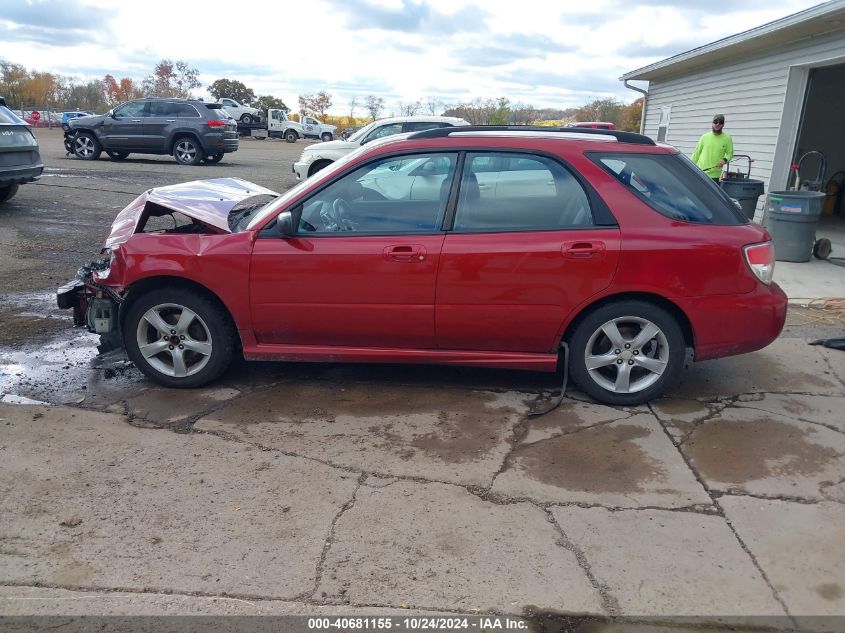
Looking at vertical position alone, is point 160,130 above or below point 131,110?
below

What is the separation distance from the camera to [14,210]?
10.8 meters

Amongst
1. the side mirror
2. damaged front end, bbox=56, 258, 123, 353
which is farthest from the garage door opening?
damaged front end, bbox=56, 258, 123, 353

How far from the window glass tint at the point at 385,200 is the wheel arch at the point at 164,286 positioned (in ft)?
2.50

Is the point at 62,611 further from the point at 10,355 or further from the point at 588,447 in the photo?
the point at 10,355

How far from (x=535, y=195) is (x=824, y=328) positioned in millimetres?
3649

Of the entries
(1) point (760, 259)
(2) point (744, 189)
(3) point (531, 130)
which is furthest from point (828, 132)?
(3) point (531, 130)

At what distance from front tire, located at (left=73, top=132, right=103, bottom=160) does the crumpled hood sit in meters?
16.3

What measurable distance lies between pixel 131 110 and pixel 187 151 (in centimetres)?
180

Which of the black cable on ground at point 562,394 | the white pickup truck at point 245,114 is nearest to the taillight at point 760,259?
the black cable on ground at point 562,394

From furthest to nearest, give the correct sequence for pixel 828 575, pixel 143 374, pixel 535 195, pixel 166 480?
pixel 143 374, pixel 535 195, pixel 166 480, pixel 828 575

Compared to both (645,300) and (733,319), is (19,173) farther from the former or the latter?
(733,319)

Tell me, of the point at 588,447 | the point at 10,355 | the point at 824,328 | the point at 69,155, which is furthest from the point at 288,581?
the point at 69,155

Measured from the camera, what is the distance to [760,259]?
412 centimetres

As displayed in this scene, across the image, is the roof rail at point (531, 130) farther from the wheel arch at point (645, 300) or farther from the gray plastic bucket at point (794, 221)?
the gray plastic bucket at point (794, 221)
